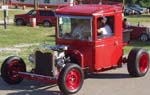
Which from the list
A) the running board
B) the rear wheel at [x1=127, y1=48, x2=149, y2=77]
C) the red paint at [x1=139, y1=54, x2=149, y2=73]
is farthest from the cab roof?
the running board

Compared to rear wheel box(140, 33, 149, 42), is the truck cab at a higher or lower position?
higher

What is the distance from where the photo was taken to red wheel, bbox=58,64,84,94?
11385 mm

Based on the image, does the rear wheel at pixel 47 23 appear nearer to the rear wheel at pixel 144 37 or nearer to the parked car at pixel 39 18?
the parked car at pixel 39 18

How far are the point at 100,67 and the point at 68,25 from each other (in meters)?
1.44

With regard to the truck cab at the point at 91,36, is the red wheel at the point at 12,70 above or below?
below

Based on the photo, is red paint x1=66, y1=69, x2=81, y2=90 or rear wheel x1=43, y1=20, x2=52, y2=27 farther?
rear wheel x1=43, y1=20, x2=52, y2=27

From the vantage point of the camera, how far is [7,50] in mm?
20609

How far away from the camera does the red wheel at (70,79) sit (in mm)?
11385

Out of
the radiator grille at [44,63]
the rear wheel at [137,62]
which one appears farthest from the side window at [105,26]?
the radiator grille at [44,63]

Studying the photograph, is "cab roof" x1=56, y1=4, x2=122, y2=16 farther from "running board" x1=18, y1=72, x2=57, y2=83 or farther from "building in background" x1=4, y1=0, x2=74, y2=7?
"building in background" x1=4, y1=0, x2=74, y2=7

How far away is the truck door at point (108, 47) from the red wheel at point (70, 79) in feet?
4.10

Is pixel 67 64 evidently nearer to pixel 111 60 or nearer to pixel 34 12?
pixel 111 60

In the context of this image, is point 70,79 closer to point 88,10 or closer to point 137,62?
point 88,10

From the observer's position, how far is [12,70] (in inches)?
511
